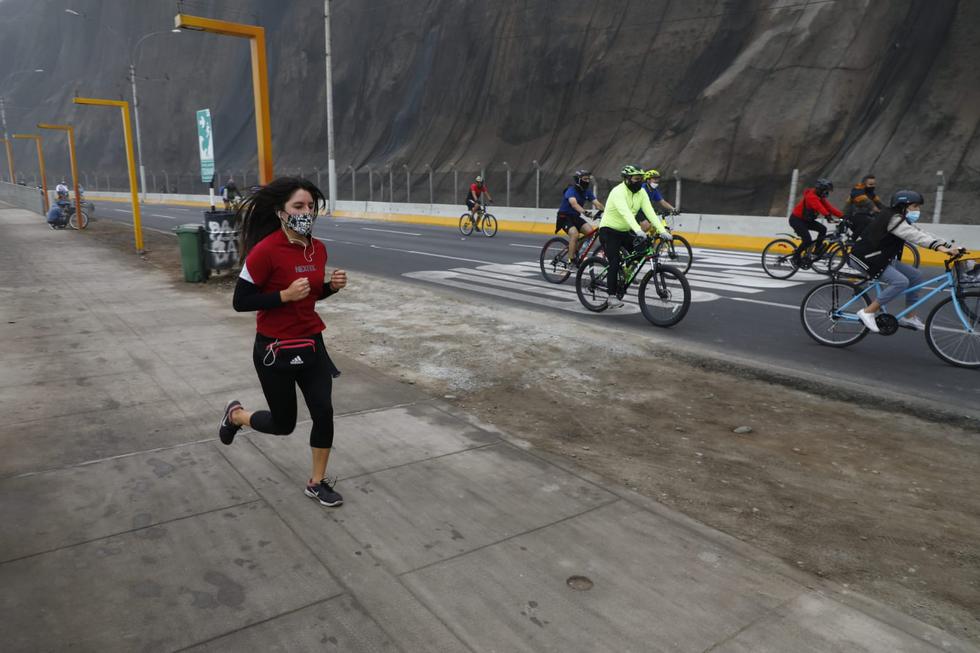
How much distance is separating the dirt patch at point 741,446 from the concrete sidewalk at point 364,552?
0.29 meters

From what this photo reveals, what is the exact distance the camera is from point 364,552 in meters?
3.43

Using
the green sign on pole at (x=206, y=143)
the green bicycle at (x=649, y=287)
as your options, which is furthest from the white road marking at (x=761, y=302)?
the green sign on pole at (x=206, y=143)

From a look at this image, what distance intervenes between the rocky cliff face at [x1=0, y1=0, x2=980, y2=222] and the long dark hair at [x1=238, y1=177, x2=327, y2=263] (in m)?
20.1

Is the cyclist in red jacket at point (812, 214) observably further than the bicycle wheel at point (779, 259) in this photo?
No

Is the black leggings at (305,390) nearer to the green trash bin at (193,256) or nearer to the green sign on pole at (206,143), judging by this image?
the green trash bin at (193,256)

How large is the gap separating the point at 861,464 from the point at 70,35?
115 metres

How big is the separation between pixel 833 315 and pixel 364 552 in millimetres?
6420

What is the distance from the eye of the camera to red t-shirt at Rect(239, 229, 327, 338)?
3607mm

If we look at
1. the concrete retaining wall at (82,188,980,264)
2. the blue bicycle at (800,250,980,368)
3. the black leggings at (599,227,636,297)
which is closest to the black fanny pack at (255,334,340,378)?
the black leggings at (599,227,636,297)

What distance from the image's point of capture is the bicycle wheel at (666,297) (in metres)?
8.76

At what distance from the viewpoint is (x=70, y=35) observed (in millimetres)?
95062

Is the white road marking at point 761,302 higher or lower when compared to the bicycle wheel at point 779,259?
lower

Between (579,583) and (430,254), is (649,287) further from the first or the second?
(430,254)

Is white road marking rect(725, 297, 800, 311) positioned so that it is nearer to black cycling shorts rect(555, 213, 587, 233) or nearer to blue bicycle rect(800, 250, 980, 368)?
blue bicycle rect(800, 250, 980, 368)
